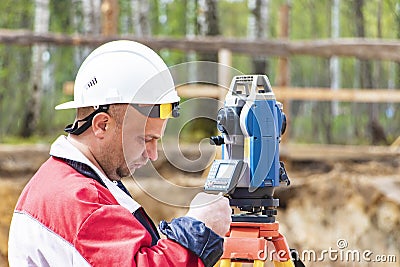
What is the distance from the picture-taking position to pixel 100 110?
206 centimetres

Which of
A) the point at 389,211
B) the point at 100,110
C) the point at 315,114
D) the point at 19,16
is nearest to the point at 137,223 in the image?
the point at 100,110

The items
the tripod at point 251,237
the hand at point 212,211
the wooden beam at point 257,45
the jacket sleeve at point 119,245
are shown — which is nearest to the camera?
the jacket sleeve at point 119,245

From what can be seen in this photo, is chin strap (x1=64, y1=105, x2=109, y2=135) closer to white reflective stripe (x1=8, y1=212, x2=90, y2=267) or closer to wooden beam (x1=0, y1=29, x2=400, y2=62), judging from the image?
white reflective stripe (x1=8, y1=212, x2=90, y2=267)

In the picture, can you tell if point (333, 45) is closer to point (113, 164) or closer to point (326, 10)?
point (113, 164)

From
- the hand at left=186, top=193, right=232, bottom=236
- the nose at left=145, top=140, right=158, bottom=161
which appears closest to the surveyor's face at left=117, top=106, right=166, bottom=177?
the nose at left=145, top=140, right=158, bottom=161

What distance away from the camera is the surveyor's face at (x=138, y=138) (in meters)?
2.05

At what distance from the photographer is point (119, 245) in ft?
6.25

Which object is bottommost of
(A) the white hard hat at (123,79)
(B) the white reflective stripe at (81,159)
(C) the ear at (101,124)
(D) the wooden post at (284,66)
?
(D) the wooden post at (284,66)

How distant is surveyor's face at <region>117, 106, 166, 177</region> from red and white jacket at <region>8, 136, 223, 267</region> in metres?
0.08

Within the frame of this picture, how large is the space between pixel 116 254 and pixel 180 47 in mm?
6204

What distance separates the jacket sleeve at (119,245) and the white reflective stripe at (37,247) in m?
0.03

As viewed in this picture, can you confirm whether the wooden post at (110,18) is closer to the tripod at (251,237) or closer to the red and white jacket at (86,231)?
the tripod at (251,237)

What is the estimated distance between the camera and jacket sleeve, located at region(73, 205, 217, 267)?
1.90 metres

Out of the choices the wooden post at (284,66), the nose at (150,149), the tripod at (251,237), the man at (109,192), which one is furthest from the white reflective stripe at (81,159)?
the wooden post at (284,66)
